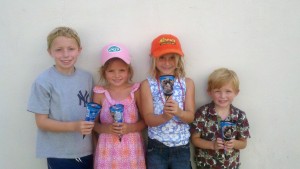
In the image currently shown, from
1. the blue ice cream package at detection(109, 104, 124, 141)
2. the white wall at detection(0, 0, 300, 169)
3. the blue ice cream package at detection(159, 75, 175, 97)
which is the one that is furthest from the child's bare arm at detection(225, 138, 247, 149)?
the blue ice cream package at detection(109, 104, 124, 141)

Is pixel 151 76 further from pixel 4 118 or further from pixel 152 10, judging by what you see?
pixel 4 118

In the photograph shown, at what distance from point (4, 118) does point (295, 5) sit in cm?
308

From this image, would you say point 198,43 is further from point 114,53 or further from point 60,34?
point 60,34

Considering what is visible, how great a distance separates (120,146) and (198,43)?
48.5 inches

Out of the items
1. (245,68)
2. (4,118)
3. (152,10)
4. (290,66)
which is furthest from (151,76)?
(4,118)

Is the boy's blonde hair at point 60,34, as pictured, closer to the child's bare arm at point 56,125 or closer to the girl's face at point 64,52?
the girl's face at point 64,52

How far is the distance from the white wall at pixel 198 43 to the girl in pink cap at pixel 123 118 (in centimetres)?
22

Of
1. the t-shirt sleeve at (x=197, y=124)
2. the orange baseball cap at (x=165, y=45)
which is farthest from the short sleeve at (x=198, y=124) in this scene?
the orange baseball cap at (x=165, y=45)

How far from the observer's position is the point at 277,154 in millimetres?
3158

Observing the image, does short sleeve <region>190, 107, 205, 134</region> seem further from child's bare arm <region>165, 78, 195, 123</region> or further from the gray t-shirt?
the gray t-shirt

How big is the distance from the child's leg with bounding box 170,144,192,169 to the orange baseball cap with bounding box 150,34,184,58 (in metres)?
0.86

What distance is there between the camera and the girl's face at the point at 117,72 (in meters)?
2.83

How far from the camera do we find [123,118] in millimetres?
2824

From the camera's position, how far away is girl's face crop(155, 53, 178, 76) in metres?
2.84
